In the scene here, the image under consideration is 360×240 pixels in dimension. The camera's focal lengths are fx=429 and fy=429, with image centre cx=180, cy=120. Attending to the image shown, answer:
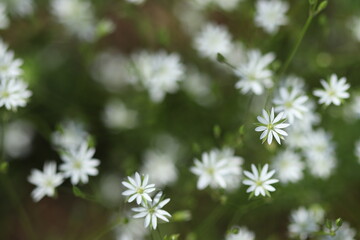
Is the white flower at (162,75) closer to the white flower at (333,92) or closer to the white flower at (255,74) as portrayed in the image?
the white flower at (255,74)

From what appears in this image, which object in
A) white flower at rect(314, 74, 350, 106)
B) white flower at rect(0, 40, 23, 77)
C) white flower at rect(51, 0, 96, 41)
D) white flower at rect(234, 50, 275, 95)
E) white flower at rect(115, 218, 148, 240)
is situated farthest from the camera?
white flower at rect(51, 0, 96, 41)

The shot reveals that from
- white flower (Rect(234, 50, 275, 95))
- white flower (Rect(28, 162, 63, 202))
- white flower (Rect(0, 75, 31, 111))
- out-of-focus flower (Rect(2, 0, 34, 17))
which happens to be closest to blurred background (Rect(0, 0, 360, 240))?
out-of-focus flower (Rect(2, 0, 34, 17))

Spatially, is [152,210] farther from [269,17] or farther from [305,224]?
[269,17]

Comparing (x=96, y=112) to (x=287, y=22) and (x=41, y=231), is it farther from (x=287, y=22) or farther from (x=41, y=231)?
(x=287, y=22)

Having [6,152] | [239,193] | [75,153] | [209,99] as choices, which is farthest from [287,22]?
[6,152]

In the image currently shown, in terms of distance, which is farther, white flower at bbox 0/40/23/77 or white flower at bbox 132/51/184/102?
white flower at bbox 132/51/184/102

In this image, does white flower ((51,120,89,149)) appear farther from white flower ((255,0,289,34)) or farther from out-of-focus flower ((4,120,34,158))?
white flower ((255,0,289,34))
